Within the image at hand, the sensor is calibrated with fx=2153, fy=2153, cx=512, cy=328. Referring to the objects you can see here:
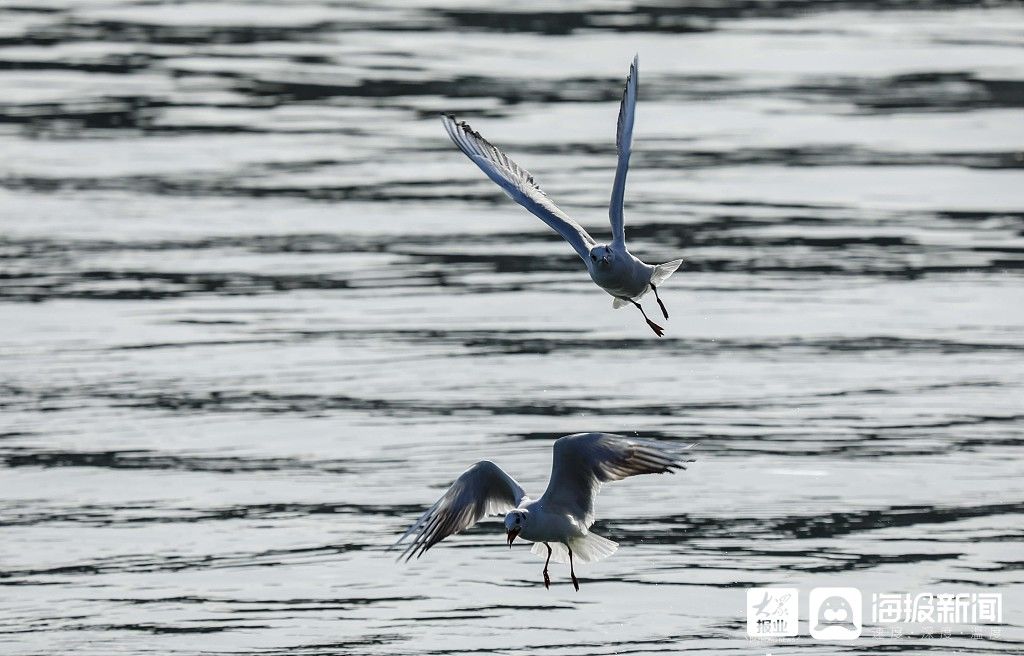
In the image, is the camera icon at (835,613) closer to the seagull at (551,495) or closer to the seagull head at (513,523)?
the seagull at (551,495)

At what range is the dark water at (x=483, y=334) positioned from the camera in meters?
12.0

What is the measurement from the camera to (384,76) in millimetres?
25938

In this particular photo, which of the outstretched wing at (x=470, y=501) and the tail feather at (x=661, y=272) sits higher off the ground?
the tail feather at (x=661, y=272)

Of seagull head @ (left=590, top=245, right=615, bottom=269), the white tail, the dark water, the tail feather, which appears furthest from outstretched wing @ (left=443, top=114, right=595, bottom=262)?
the dark water

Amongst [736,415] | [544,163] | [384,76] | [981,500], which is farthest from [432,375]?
[384,76]

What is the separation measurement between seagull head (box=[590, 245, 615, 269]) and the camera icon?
2.61m

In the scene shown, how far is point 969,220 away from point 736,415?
5.94 m

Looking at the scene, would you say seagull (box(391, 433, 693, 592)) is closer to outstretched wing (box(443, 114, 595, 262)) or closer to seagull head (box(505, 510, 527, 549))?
seagull head (box(505, 510, 527, 549))

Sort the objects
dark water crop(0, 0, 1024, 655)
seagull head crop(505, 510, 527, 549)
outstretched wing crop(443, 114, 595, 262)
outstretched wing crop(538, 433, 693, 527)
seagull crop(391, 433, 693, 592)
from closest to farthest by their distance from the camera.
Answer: outstretched wing crop(538, 433, 693, 527), seagull head crop(505, 510, 527, 549), seagull crop(391, 433, 693, 592), outstretched wing crop(443, 114, 595, 262), dark water crop(0, 0, 1024, 655)

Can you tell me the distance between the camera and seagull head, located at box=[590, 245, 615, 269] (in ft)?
32.7

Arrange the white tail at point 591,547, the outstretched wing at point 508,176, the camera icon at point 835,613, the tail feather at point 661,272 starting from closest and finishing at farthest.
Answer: the tail feather at point 661,272, the white tail at point 591,547, the outstretched wing at point 508,176, the camera icon at point 835,613

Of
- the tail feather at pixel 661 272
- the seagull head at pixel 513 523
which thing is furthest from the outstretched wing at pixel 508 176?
the seagull head at pixel 513 523

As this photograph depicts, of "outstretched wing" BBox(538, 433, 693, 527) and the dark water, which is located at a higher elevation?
the dark water

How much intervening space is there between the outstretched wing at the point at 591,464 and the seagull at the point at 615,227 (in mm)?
594
